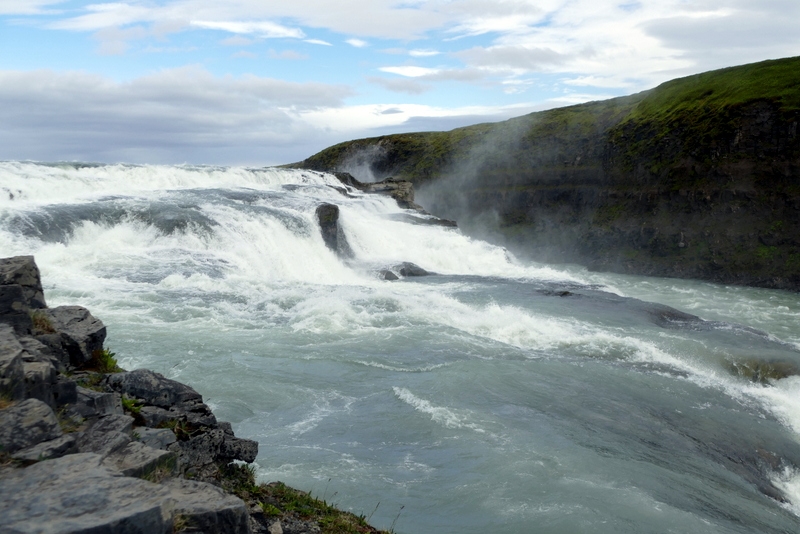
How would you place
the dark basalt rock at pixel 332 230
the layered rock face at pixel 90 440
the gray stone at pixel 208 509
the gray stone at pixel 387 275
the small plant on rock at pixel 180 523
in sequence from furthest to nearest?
the dark basalt rock at pixel 332 230
the gray stone at pixel 387 275
the gray stone at pixel 208 509
the small plant on rock at pixel 180 523
the layered rock face at pixel 90 440

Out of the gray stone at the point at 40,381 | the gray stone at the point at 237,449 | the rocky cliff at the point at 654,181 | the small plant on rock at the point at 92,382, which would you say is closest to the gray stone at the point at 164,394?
the small plant on rock at the point at 92,382

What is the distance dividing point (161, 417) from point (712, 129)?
4090 cm

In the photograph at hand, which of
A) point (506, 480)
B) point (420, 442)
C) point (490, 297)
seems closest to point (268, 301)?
point (490, 297)

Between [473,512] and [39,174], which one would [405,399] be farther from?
[39,174]

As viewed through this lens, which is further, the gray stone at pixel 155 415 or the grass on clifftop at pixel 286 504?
the gray stone at pixel 155 415

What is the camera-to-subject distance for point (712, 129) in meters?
39.4

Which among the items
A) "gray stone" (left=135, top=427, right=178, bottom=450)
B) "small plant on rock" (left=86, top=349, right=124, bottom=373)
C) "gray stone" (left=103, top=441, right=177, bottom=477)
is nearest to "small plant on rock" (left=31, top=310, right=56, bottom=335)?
"small plant on rock" (left=86, top=349, right=124, bottom=373)

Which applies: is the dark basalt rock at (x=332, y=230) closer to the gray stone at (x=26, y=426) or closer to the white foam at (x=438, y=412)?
the white foam at (x=438, y=412)

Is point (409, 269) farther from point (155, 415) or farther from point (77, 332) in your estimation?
point (155, 415)

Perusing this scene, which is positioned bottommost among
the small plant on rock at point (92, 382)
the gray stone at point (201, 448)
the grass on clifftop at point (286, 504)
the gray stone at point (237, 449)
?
the grass on clifftop at point (286, 504)

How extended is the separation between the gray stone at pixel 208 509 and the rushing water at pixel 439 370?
11.2 ft

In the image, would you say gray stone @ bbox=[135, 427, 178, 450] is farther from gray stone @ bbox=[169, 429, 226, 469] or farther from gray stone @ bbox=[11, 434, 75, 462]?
gray stone @ bbox=[11, 434, 75, 462]

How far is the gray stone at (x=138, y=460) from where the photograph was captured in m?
4.66

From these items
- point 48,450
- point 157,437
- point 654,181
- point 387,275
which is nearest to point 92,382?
point 157,437
